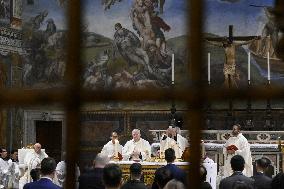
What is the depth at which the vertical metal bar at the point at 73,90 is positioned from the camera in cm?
141

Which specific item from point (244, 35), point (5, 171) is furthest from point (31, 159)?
point (244, 35)

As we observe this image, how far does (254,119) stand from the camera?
16812 millimetres

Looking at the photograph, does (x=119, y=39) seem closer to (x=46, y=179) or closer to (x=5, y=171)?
(x=5, y=171)

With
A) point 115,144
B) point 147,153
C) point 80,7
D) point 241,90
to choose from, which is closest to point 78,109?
point 80,7

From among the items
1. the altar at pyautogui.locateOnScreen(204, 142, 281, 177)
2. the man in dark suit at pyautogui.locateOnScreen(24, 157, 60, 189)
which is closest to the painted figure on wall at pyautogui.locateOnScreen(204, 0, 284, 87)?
the altar at pyautogui.locateOnScreen(204, 142, 281, 177)

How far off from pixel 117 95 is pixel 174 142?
1052cm

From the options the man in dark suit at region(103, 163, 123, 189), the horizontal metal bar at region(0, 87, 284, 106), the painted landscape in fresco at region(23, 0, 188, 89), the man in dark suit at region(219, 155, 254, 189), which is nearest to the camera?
the horizontal metal bar at region(0, 87, 284, 106)

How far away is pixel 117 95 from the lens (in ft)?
4.59

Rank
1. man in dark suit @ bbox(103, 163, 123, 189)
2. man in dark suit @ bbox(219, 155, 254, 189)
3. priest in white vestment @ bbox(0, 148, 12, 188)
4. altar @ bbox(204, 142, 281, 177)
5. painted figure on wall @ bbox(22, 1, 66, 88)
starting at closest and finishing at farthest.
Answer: man in dark suit @ bbox(103, 163, 123, 189), man in dark suit @ bbox(219, 155, 254, 189), altar @ bbox(204, 142, 281, 177), priest in white vestment @ bbox(0, 148, 12, 188), painted figure on wall @ bbox(22, 1, 66, 88)

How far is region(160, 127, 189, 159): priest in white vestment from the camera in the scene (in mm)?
11734

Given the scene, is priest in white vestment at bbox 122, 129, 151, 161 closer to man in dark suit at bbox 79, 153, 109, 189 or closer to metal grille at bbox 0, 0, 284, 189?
man in dark suit at bbox 79, 153, 109, 189

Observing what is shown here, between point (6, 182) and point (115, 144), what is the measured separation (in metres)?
2.42

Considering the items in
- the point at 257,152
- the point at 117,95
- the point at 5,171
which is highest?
the point at 117,95

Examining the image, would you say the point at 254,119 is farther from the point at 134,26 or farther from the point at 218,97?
the point at 218,97
